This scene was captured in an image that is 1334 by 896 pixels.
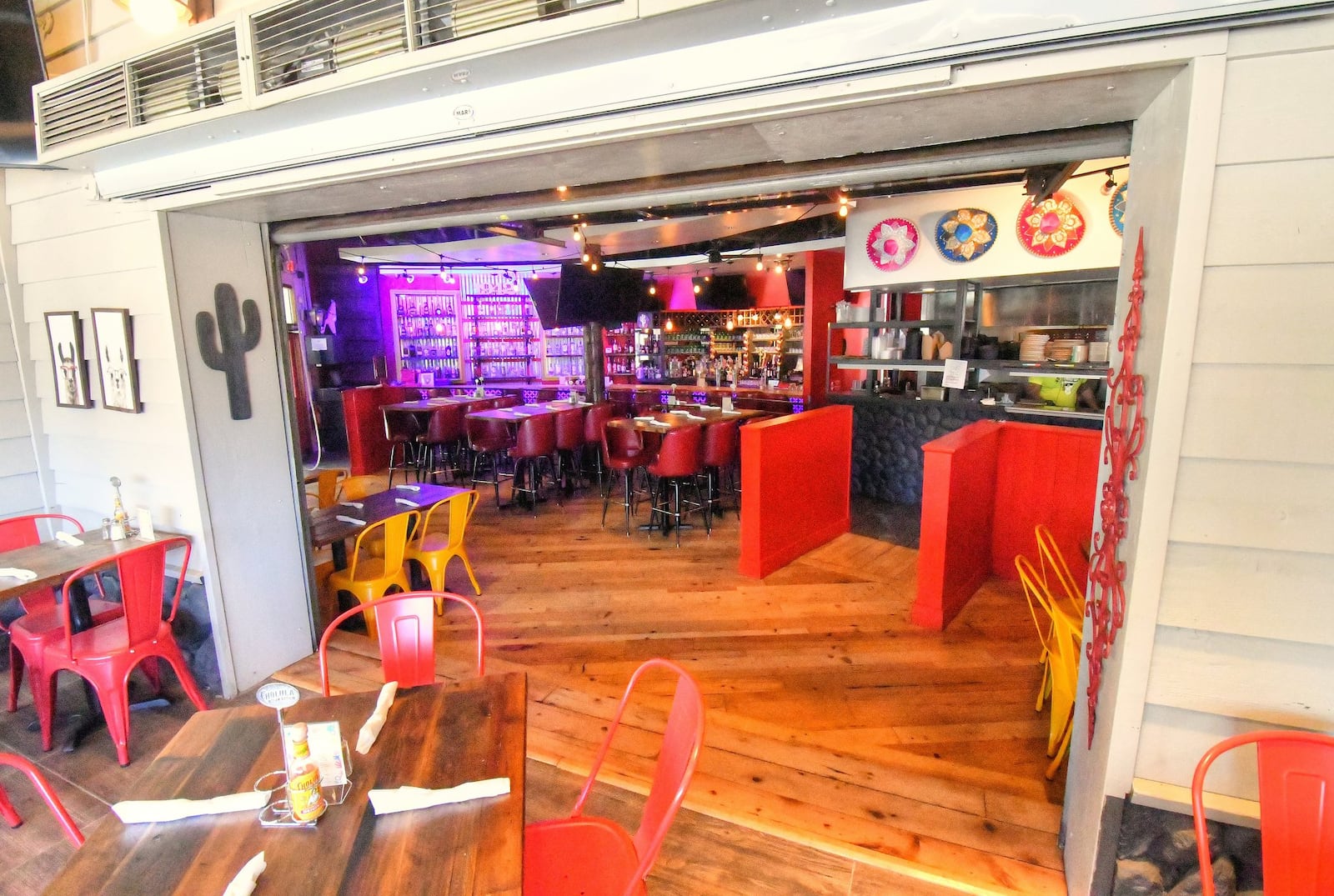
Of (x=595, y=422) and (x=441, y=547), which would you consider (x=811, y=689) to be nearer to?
(x=441, y=547)

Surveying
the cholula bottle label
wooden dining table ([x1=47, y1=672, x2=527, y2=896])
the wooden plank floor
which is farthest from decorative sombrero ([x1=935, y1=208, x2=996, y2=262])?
the cholula bottle label

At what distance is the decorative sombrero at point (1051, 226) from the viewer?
4977 mm

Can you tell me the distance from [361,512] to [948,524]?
3.56 metres

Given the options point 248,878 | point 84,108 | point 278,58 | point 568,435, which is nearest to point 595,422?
point 568,435

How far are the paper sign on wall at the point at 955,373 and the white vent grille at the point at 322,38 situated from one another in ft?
16.9

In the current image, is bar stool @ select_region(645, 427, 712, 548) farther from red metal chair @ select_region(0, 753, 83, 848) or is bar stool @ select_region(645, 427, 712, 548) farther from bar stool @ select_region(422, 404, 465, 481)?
red metal chair @ select_region(0, 753, 83, 848)

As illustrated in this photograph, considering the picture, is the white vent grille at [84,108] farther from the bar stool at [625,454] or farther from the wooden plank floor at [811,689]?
the bar stool at [625,454]

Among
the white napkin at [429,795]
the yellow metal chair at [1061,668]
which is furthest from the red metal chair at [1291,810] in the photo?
the white napkin at [429,795]

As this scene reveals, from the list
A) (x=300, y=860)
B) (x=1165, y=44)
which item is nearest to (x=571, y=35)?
(x=1165, y=44)

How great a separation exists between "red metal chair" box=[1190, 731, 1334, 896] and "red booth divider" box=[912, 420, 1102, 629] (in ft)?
7.38

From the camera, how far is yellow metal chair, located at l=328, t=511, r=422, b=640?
345 cm

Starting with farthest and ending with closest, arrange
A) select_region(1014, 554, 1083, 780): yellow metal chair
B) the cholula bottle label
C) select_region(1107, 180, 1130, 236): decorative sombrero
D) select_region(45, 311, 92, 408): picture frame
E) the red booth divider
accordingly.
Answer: select_region(1107, 180, 1130, 236): decorative sombrero
the red booth divider
select_region(45, 311, 92, 408): picture frame
select_region(1014, 554, 1083, 780): yellow metal chair
the cholula bottle label

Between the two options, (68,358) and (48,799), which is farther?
(68,358)

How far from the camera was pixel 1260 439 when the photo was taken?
4.52ft
